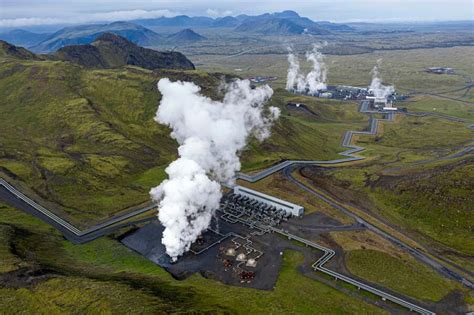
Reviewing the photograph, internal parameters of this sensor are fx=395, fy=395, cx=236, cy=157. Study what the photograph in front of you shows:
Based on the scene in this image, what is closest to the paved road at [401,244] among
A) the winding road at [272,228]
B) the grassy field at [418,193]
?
the winding road at [272,228]

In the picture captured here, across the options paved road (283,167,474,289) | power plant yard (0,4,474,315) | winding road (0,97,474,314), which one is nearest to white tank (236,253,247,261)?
power plant yard (0,4,474,315)

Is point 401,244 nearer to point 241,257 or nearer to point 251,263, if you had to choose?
point 251,263

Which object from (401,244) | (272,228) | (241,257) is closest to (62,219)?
(241,257)

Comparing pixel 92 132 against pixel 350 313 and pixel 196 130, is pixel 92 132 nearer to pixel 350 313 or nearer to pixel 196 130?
pixel 196 130

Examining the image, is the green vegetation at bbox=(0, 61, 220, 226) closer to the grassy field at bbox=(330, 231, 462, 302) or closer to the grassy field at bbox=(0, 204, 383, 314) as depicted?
the grassy field at bbox=(0, 204, 383, 314)

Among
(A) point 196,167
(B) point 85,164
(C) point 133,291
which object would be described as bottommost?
(B) point 85,164

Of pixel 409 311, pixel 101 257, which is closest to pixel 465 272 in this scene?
pixel 409 311
